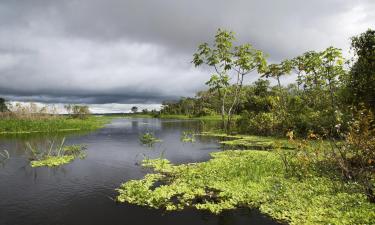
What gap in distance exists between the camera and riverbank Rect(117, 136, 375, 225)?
1300 centimetres

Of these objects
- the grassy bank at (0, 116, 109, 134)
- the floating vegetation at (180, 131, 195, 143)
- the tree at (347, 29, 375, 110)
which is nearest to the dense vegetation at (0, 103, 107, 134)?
the grassy bank at (0, 116, 109, 134)

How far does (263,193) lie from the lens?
15703 millimetres

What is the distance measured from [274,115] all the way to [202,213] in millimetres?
33583

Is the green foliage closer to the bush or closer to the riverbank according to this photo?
the riverbank

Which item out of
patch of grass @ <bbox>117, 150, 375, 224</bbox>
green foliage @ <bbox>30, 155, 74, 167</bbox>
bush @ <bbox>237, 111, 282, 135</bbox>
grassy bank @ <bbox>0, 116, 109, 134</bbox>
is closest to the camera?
patch of grass @ <bbox>117, 150, 375, 224</bbox>

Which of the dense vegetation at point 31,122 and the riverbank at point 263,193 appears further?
the dense vegetation at point 31,122

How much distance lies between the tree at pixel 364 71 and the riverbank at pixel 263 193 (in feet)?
48.2

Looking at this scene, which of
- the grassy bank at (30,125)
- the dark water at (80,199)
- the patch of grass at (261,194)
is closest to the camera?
the patch of grass at (261,194)

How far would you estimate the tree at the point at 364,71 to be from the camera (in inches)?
1161

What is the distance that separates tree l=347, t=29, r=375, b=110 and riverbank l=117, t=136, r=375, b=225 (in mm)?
Answer: 14689

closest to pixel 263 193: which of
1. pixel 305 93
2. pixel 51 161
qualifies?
pixel 51 161

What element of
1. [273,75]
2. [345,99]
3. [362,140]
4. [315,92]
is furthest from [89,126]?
[362,140]

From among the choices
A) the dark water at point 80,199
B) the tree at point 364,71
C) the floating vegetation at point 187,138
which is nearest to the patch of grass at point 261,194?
the dark water at point 80,199

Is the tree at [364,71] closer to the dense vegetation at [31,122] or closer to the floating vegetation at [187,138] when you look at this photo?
the floating vegetation at [187,138]
